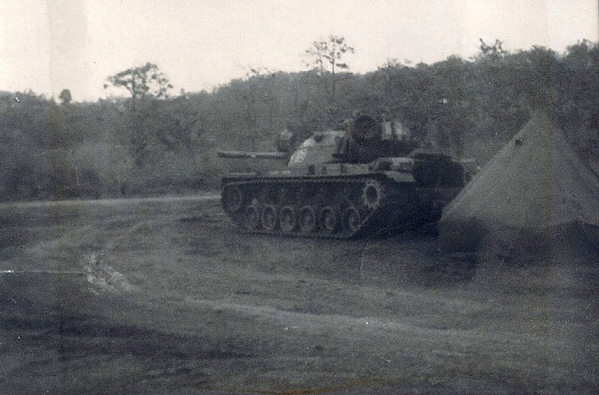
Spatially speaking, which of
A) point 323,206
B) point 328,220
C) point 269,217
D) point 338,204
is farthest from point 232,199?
point 338,204

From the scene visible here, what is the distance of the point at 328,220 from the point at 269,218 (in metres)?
2.09

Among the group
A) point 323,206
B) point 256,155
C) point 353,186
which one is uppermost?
point 256,155

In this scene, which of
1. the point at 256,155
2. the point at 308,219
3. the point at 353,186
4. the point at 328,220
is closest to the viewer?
the point at 353,186

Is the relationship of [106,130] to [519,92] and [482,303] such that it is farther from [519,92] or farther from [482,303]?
[482,303]

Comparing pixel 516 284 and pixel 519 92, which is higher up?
pixel 519 92

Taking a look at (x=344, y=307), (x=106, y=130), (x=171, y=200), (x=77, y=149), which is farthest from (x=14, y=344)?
(x=106, y=130)

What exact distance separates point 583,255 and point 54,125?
36.0 metres

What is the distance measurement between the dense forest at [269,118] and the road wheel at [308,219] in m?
2.65

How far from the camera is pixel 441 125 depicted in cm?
2747

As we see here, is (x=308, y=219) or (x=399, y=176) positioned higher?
(x=399, y=176)

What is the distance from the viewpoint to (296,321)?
27.5ft

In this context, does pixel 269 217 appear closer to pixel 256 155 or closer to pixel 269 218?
pixel 269 218

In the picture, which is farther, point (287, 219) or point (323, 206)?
point (287, 219)

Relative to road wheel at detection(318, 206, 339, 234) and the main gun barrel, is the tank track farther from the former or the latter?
the main gun barrel
